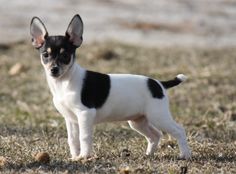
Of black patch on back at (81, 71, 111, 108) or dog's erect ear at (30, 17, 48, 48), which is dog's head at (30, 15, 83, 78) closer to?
dog's erect ear at (30, 17, 48, 48)

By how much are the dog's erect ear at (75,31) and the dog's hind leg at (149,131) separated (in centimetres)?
97

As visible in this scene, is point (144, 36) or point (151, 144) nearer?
point (151, 144)

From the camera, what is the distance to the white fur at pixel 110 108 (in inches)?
277

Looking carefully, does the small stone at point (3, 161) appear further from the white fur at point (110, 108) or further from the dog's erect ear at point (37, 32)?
the dog's erect ear at point (37, 32)

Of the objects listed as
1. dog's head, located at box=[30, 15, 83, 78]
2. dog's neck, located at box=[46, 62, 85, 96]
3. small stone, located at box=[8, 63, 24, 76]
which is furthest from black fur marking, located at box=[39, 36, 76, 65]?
small stone, located at box=[8, 63, 24, 76]

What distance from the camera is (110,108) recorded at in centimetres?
716

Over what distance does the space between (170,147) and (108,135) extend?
3.73 ft

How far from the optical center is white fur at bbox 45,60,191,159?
7035 mm

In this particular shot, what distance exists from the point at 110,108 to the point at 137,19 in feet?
62.4

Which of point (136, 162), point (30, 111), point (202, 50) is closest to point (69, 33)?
point (136, 162)

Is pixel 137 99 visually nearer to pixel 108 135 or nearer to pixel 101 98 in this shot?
pixel 101 98

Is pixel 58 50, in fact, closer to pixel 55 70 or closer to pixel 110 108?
pixel 55 70

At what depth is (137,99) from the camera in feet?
23.9

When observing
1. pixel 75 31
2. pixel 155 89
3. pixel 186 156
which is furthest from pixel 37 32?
pixel 186 156
